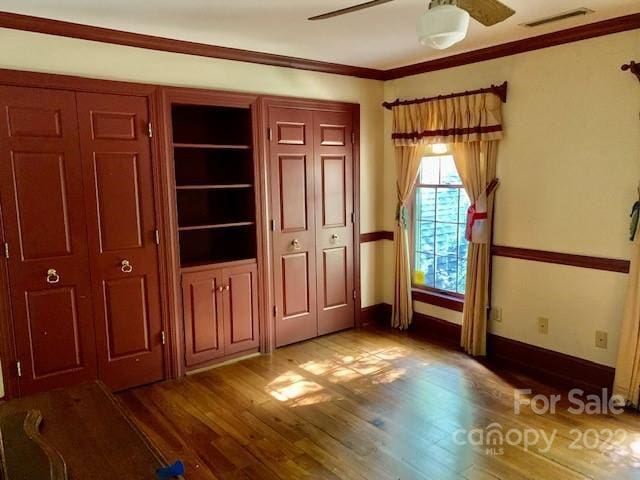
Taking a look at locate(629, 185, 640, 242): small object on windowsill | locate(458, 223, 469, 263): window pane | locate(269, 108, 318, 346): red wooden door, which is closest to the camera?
locate(629, 185, 640, 242): small object on windowsill

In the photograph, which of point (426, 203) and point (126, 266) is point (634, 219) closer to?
point (426, 203)

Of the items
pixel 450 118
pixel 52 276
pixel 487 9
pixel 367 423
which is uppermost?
pixel 487 9

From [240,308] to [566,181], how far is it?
2.66 meters

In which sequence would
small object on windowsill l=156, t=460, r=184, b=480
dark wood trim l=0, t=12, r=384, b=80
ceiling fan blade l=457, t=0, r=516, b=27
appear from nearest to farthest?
small object on windowsill l=156, t=460, r=184, b=480
ceiling fan blade l=457, t=0, r=516, b=27
dark wood trim l=0, t=12, r=384, b=80

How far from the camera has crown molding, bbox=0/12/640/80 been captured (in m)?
2.95

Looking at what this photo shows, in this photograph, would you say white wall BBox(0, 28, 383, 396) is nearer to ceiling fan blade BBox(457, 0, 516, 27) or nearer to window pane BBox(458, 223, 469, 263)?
window pane BBox(458, 223, 469, 263)

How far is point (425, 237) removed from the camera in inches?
180

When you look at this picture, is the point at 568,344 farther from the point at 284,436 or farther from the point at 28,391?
the point at 28,391

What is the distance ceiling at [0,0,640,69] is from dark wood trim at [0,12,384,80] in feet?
0.16

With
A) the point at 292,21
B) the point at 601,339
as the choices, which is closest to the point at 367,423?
the point at 601,339

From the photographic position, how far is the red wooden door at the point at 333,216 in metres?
4.33

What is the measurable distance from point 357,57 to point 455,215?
1.61 meters

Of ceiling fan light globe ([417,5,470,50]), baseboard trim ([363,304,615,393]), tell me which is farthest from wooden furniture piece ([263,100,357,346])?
ceiling fan light globe ([417,5,470,50])

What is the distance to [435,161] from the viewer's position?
4.40 m
